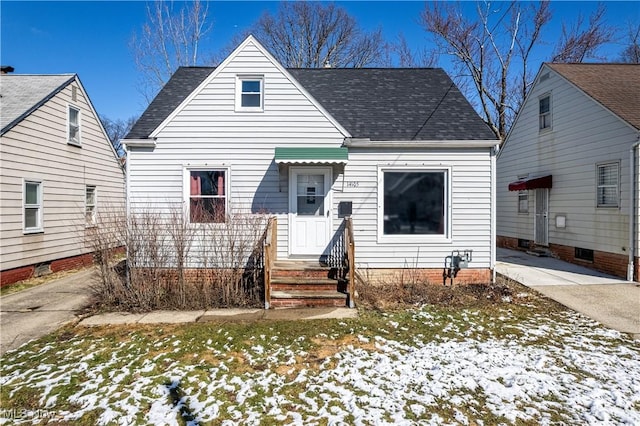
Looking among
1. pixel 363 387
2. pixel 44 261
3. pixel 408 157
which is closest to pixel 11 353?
pixel 363 387

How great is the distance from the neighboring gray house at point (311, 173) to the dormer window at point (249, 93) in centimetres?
2

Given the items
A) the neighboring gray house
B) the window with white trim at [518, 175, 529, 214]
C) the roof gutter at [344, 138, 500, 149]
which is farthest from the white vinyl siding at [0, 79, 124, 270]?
the window with white trim at [518, 175, 529, 214]

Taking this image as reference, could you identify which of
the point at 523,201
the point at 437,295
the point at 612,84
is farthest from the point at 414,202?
the point at 612,84

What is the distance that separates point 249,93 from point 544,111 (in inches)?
424

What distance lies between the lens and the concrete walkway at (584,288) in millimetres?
6210

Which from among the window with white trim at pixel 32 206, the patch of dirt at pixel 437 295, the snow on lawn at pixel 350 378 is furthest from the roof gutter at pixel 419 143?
the window with white trim at pixel 32 206

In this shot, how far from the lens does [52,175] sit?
1009cm

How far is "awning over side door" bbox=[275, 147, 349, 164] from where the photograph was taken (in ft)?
24.1

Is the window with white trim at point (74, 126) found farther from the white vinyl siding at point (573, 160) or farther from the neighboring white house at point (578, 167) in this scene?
the white vinyl siding at point (573, 160)

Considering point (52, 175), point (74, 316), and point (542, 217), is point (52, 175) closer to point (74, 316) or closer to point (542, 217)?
point (74, 316)

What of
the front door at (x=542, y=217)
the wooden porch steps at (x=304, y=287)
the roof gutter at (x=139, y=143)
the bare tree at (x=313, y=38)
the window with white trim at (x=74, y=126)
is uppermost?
the bare tree at (x=313, y=38)

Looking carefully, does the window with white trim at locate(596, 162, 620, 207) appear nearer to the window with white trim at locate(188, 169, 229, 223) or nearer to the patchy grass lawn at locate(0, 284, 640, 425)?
the patchy grass lawn at locate(0, 284, 640, 425)

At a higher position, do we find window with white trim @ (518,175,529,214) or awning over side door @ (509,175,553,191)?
awning over side door @ (509,175,553,191)

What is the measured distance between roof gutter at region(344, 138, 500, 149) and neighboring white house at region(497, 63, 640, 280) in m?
4.11
